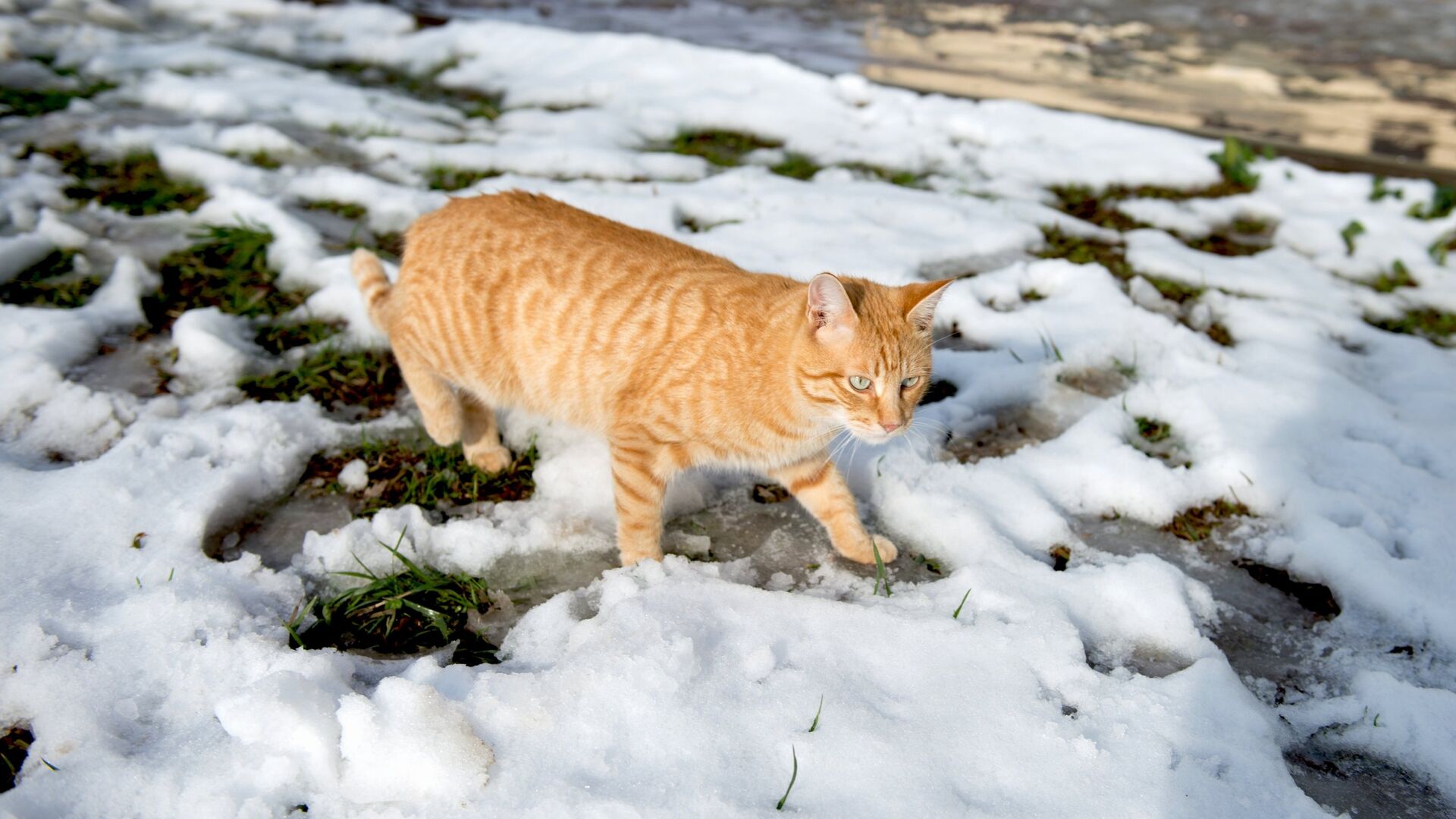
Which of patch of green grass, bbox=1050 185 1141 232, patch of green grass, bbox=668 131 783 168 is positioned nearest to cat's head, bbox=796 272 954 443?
patch of green grass, bbox=1050 185 1141 232

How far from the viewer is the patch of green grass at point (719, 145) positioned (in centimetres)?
605

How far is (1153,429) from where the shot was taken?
361cm

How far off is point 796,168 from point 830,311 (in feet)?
11.3

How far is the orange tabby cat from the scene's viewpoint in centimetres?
277

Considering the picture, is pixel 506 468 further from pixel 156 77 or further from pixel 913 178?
pixel 156 77

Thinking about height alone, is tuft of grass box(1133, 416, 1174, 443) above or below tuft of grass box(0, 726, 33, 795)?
above

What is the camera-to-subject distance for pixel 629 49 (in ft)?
25.0

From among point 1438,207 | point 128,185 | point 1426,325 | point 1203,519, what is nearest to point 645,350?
point 1203,519

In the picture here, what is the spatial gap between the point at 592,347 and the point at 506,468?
0.63 metres

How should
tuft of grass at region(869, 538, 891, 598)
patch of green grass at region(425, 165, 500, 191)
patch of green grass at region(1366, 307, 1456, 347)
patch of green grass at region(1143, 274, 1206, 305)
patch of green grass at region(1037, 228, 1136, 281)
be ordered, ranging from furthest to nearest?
patch of green grass at region(425, 165, 500, 191), patch of green grass at region(1037, 228, 1136, 281), patch of green grass at region(1143, 274, 1206, 305), patch of green grass at region(1366, 307, 1456, 347), tuft of grass at region(869, 538, 891, 598)

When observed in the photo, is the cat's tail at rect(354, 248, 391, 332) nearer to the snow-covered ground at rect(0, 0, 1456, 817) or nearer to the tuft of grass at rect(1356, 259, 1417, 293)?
the snow-covered ground at rect(0, 0, 1456, 817)

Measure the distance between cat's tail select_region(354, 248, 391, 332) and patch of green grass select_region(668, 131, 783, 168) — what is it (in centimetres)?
290

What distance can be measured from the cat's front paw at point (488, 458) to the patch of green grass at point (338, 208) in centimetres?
230

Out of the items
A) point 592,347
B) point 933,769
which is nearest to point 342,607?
point 592,347
